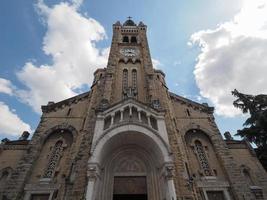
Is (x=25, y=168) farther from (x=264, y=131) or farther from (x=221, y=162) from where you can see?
(x=264, y=131)

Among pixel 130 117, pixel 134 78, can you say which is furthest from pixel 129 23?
pixel 130 117

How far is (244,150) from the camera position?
634 inches

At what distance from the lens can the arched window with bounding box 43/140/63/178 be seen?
14.1 m

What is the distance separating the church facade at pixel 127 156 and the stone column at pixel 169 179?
0.05m

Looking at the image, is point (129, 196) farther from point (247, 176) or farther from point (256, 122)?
point (256, 122)

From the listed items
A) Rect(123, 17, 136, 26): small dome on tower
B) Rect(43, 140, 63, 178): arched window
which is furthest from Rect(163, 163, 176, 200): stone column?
Rect(123, 17, 136, 26): small dome on tower

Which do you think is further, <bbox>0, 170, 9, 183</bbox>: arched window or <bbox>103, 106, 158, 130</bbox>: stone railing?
<bbox>0, 170, 9, 183</bbox>: arched window

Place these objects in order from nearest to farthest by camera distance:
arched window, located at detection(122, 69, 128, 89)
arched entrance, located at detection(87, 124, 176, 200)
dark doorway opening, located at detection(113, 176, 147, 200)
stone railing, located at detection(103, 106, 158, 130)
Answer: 1. arched entrance, located at detection(87, 124, 176, 200)
2. dark doorway opening, located at detection(113, 176, 147, 200)
3. stone railing, located at detection(103, 106, 158, 130)
4. arched window, located at detection(122, 69, 128, 89)

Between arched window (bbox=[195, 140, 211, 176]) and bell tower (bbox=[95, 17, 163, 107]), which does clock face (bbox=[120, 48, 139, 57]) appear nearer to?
bell tower (bbox=[95, 17, 163, 107])

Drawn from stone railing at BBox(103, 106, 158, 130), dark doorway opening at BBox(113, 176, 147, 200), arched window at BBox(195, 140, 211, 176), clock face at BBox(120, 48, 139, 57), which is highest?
clock face at BBox(120, 48, 139, 57)

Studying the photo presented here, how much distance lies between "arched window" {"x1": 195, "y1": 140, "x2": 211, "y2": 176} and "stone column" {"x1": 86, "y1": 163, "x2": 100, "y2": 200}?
841cm

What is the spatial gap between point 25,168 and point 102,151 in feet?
20.5

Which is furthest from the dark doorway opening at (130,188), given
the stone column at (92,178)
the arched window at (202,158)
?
the arched window at (202,158)

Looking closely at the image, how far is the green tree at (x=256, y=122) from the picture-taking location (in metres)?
17.8
